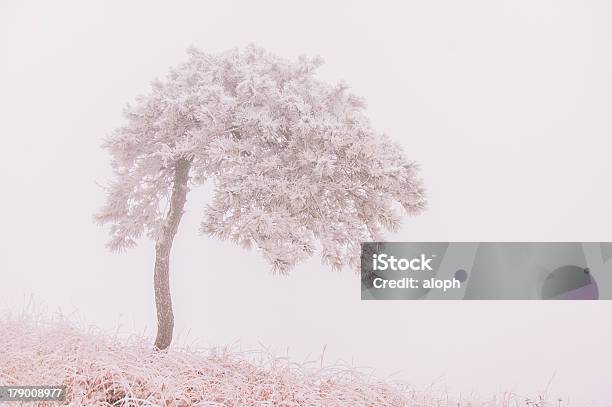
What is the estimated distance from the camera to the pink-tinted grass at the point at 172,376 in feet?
16.6

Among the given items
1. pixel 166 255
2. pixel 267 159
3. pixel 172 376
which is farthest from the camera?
pixel 166 255

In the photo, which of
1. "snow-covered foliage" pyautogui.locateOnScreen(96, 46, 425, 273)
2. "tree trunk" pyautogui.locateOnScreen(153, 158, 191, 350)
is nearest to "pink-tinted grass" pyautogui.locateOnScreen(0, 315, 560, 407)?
"tree trunk" pyautogui.locateOnScreen(153, 158, 191, 350)

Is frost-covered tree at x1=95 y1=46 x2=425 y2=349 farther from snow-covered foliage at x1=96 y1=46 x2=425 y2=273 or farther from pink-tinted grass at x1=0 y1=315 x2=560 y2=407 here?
pink-tinted grass at x1=0 y1=315 x2=560 y2=407

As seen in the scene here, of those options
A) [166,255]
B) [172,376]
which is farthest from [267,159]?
[172,376]

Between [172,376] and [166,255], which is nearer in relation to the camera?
[172,376]

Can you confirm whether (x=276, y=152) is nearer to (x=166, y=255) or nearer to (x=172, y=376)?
(x=166, y=255)

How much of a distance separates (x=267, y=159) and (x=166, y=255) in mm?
1554

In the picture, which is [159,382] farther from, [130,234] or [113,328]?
[130,234]

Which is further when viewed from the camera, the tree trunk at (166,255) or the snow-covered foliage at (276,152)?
the tree trunk at (166,255)

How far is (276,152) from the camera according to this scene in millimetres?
5402

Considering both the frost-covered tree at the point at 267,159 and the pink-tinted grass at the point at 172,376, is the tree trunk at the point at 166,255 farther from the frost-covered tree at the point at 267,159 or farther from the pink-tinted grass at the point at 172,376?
the pink-tinted grass at the point at 172,376

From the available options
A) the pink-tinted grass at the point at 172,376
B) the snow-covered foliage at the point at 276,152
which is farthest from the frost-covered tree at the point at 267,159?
the pink-tinted grass at the point at 172,376

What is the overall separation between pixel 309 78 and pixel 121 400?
3.10m

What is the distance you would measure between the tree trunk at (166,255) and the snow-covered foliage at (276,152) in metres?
0.25
